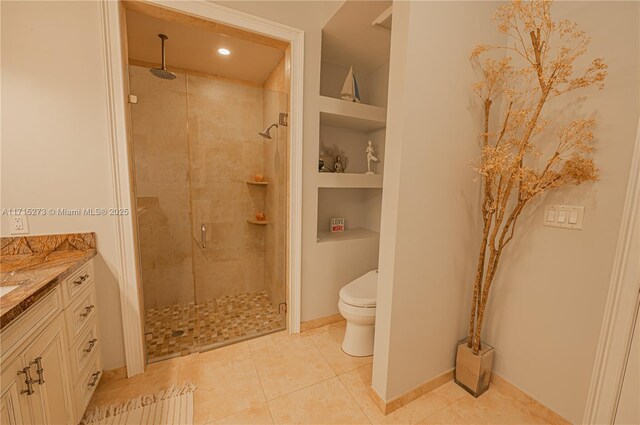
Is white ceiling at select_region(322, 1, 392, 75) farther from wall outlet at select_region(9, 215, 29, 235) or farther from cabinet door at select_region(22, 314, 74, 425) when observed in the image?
cabinet door at select_region(22, 314, 74, 425)

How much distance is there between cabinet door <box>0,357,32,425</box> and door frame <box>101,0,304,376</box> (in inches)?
30.0

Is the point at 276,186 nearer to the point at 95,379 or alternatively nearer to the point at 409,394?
the point at 95,379

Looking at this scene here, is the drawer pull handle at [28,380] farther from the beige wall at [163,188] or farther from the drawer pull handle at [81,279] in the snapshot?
the beige wall at [163,188]

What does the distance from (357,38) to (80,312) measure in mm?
2538

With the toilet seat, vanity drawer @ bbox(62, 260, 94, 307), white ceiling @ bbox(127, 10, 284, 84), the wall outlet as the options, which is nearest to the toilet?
the toilet seat

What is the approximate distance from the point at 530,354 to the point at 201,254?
259 centimetres

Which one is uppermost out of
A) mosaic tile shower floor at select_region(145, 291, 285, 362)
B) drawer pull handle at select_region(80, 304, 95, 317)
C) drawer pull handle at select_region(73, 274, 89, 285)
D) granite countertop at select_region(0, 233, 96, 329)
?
granite countertop at select_region(0, 233, 96, 329)

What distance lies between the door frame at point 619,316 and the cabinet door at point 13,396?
2.23m

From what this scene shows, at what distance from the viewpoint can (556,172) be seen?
48.6 inches

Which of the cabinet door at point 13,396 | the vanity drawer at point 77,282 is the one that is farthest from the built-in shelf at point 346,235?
the cabinet door at point 13,396

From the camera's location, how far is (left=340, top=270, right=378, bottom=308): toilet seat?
5.74 ft

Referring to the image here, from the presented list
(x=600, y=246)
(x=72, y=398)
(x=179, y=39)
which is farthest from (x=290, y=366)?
(x=179, y=39)

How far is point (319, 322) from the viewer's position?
87.2 inches

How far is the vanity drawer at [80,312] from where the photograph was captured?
1.15m
